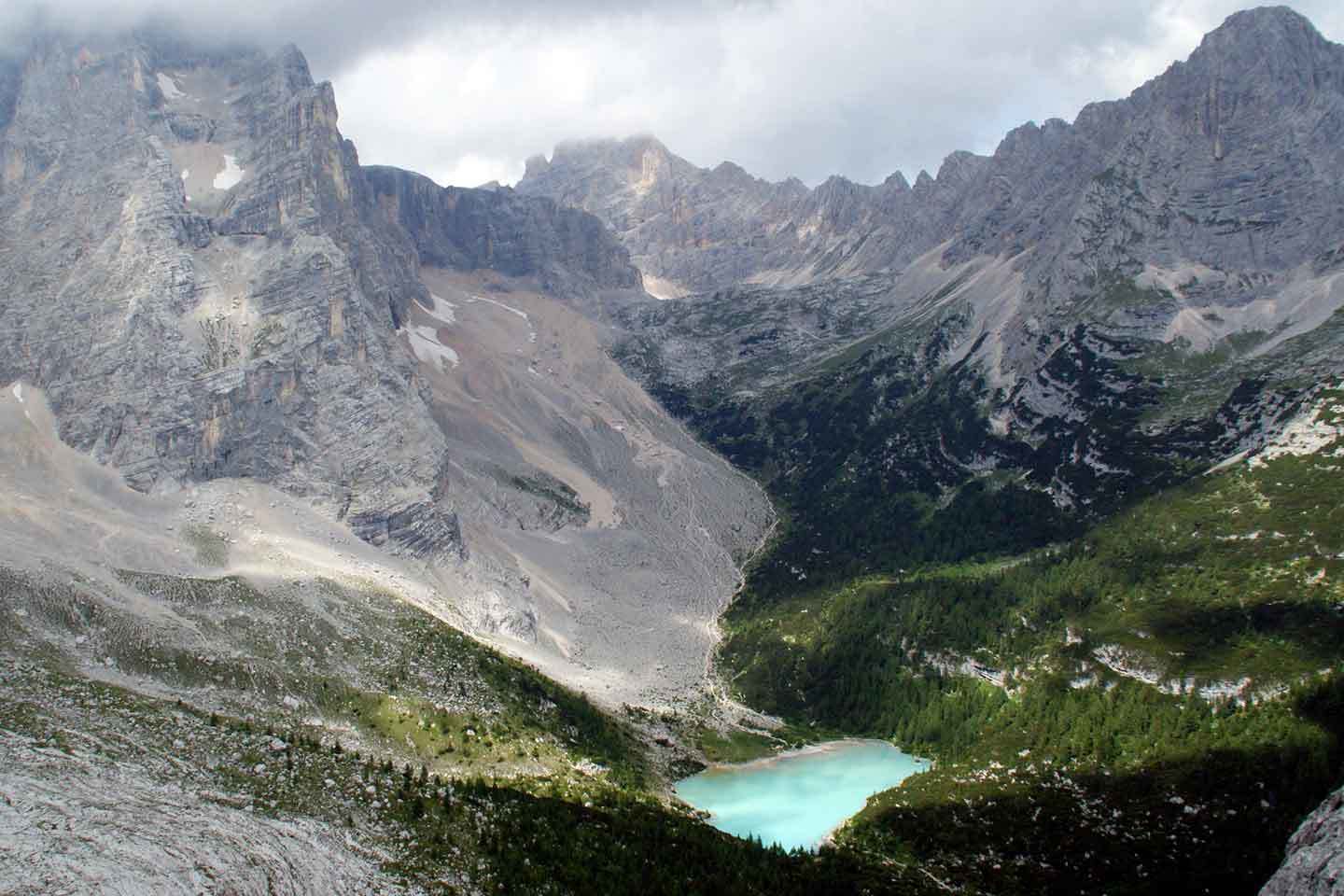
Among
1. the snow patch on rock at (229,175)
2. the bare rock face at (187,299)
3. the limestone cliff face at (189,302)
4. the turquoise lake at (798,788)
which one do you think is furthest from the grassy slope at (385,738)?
the snow patch on rock at (229,175)

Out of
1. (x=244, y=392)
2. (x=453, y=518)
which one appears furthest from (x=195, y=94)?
(x=453, y=518)

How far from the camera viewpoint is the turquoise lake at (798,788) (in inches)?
3861

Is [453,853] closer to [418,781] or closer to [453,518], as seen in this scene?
[418,781]

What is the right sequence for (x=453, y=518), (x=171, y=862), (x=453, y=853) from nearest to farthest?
1. (x=171, y=862)
2. (x=453, y=853)
3. (x=453, y=518)

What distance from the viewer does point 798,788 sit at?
364ft

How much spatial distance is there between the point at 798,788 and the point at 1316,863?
262 ft

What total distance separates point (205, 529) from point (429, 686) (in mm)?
38905

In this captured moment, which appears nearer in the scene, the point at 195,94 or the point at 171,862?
the point at 171,862

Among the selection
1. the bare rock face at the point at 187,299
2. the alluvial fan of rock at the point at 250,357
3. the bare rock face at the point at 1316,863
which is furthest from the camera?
the bare rock face at the point at 187,299

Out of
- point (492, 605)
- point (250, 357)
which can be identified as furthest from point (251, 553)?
point (250, 357)

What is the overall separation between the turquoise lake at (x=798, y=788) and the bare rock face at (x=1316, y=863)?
58187mm

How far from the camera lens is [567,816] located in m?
79.9

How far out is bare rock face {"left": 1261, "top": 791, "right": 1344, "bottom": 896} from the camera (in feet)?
109

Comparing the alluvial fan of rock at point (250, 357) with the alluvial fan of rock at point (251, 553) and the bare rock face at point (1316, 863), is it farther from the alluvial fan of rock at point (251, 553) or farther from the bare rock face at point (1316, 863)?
the bare rock face at point (1316, 863)
